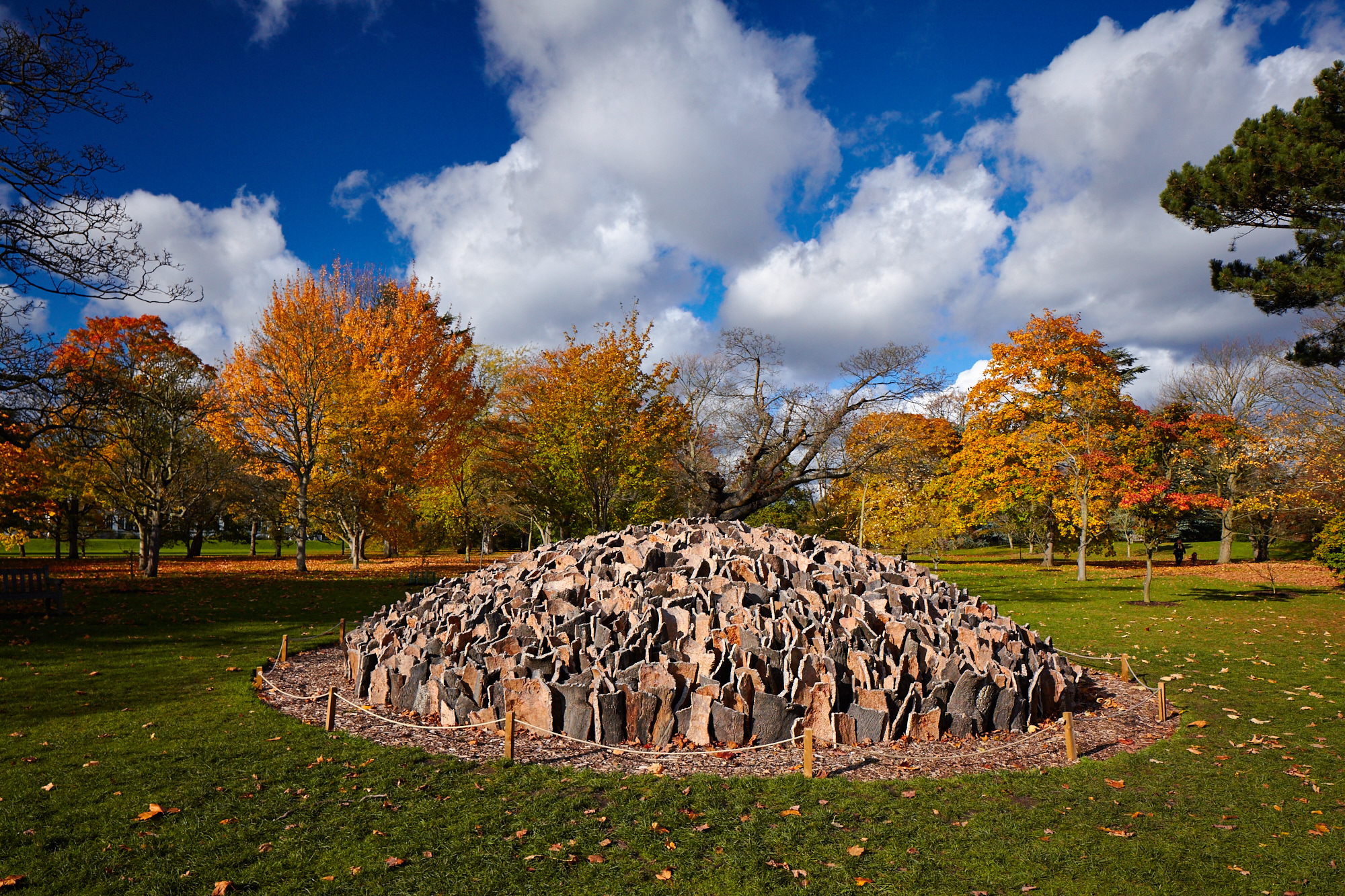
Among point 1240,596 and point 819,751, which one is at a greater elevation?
point 819,751

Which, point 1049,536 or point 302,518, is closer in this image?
point 302,518

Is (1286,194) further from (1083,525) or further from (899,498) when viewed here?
(899,498)

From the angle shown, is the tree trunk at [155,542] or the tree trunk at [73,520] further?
the tree trunk at [73,520]

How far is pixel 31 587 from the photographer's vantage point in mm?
11992

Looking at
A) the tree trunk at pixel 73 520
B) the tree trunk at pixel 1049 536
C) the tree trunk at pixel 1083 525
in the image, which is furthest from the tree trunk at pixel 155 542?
the tree trunk at pixel 1049 536

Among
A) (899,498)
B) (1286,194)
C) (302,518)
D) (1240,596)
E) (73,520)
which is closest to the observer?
(1286,194)

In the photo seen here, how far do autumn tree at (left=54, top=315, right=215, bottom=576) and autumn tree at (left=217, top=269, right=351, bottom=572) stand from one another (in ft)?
4.47

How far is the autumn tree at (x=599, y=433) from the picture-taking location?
20.1 meters

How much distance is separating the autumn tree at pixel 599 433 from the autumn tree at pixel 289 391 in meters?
5.74

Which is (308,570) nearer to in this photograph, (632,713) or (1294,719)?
(632,713)

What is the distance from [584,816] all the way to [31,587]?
13.1 metres

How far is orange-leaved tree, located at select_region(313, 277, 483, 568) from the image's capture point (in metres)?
21.1

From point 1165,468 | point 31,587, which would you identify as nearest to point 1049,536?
point 1165,468

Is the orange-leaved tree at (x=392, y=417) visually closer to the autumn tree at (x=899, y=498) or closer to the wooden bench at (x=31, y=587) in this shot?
the wooden bench at (x=31, y=587)
